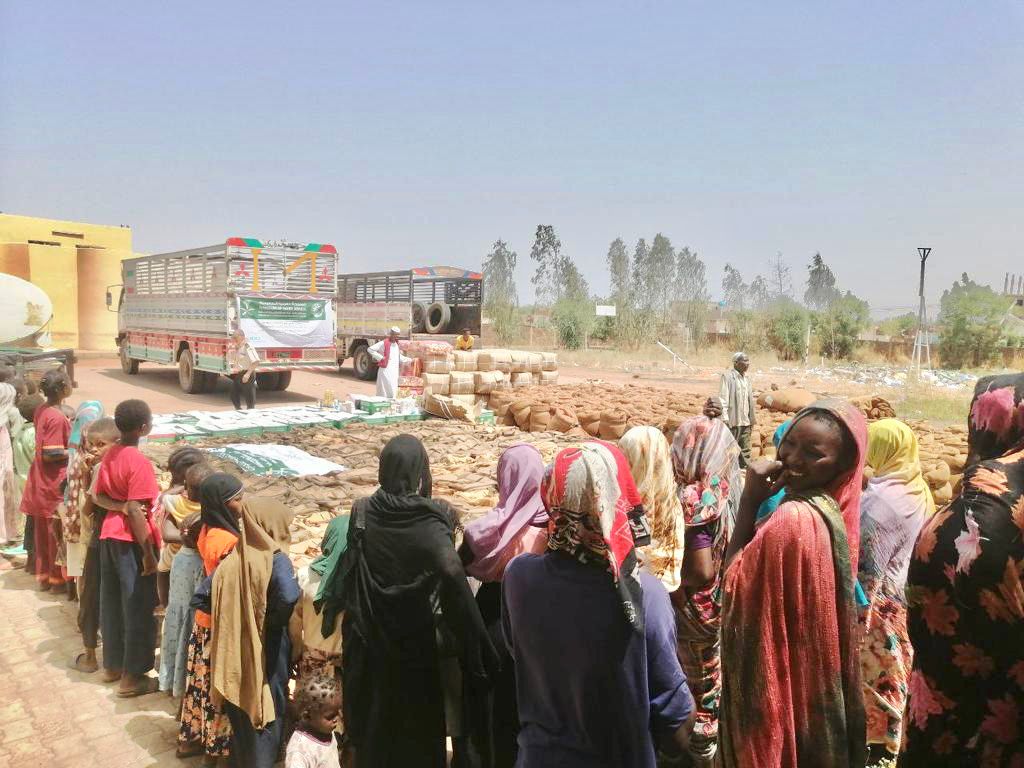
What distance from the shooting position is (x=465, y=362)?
1240 centimetres

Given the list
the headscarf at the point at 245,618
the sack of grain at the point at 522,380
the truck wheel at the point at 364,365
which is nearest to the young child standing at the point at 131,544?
the headscarf at the point at 245,618

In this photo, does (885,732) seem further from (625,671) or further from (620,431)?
(620,431)

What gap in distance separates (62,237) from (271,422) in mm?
17827

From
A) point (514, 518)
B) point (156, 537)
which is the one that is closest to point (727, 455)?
point (514, 518)

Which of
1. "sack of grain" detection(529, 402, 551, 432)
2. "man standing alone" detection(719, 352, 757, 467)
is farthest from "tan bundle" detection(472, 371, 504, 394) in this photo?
"man standing alone" detection(719, 352, 757, 467)

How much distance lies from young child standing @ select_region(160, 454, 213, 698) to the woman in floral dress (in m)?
2.86

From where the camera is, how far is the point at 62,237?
74.8ft

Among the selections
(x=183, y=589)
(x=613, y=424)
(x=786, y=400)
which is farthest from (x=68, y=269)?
(x=183, y=589)

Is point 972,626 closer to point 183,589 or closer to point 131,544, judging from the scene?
point 183,589

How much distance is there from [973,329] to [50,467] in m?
28.9

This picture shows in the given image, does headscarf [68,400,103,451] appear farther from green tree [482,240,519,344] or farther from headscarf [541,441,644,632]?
green tree [482,240,519,344]

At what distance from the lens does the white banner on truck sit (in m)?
13.4

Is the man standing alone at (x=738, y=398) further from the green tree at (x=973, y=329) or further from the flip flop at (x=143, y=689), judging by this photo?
the green tree at (x=973, y=329)

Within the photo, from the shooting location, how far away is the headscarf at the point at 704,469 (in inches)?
115
